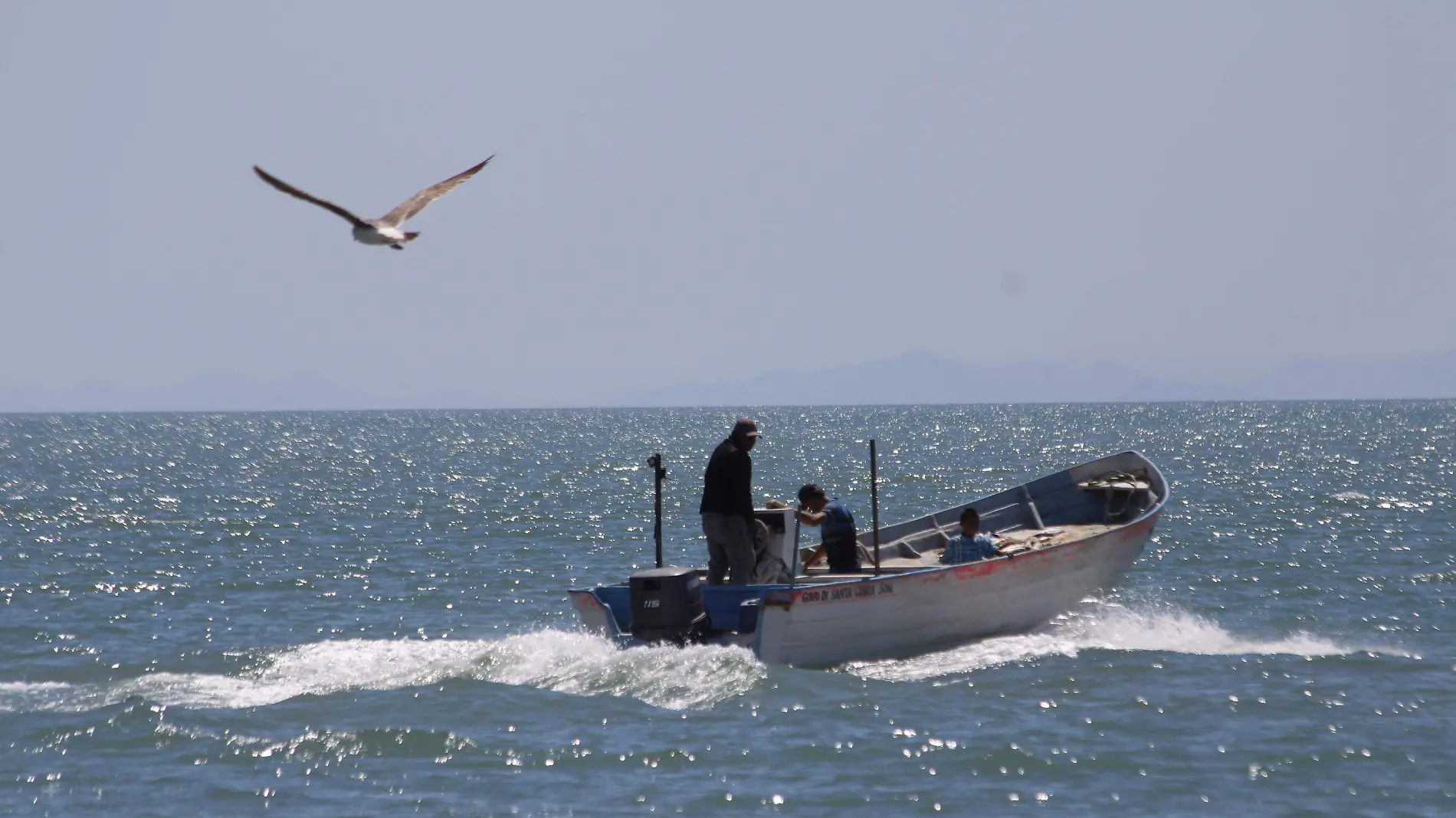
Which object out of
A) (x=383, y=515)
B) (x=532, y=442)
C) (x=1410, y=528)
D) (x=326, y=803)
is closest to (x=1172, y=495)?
(x=1410, y=528)

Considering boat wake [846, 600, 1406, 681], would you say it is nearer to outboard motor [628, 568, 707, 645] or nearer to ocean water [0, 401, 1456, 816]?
ocean water [0, 401, 1456, 816]

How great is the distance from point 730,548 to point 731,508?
54 centimetres

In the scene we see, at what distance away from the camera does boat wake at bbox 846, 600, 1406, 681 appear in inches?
639

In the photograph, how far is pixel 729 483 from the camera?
50.3ft

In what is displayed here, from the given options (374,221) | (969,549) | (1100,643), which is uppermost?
(374,221)

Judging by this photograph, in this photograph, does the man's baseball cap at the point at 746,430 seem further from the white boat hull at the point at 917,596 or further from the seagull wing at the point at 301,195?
the seagull wing at the point at 301,195

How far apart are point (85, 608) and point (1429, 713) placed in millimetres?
18170

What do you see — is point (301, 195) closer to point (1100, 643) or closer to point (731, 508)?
point (731, 508)

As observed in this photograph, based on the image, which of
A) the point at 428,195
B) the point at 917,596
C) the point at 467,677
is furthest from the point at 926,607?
the point at 428,195

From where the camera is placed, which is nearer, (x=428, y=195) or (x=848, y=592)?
(x=428, y=195)

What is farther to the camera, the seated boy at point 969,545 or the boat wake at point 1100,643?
the seated boy at point 969,545

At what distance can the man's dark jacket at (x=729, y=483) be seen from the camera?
15258 millimetres

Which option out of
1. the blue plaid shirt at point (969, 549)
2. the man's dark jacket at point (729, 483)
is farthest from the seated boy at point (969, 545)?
the man's dark jacket at point (729, 483)

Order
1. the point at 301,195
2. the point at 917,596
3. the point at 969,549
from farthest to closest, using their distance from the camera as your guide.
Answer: the point at 969,549
the point at 917,596
the point at 301,195
